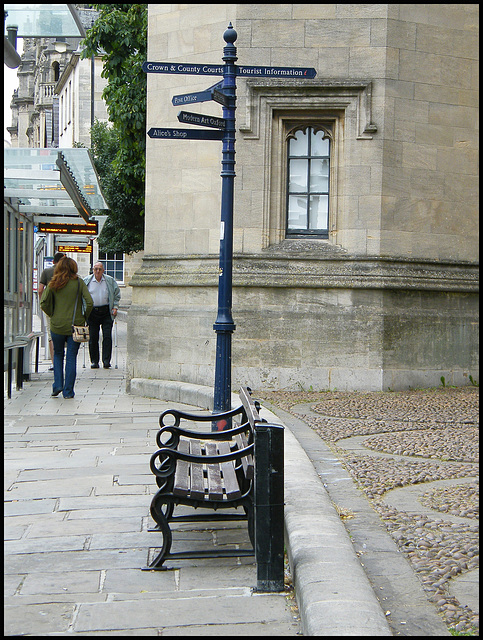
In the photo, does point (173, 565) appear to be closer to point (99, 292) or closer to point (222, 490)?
point (222, 490)

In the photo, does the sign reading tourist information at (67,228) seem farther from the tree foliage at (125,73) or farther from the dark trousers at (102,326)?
the tree foliage at (125,73)

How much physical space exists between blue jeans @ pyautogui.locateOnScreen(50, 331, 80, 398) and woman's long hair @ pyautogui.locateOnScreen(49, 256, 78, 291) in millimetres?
610

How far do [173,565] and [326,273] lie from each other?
274 inches

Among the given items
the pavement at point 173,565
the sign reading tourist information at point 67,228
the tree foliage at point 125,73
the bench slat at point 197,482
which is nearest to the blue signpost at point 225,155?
the pavement at point 173,565

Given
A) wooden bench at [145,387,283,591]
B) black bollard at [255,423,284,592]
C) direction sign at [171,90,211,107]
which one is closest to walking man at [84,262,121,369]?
direction sign at [171,90,211,107]

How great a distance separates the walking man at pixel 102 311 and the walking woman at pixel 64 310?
12.7 feet

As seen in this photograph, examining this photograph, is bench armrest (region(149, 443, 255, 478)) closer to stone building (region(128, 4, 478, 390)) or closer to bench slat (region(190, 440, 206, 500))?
bench slat (region(190, 440, 206, 500))

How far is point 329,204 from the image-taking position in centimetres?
1133

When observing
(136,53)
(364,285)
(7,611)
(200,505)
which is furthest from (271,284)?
(136,53)

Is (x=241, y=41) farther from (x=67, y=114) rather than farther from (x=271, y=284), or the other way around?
(x=67, y=114)

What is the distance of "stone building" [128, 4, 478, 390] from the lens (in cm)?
1082

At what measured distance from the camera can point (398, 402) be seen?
32.1 feet

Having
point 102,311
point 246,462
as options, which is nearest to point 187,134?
point 246,462

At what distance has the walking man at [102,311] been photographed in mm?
15062
